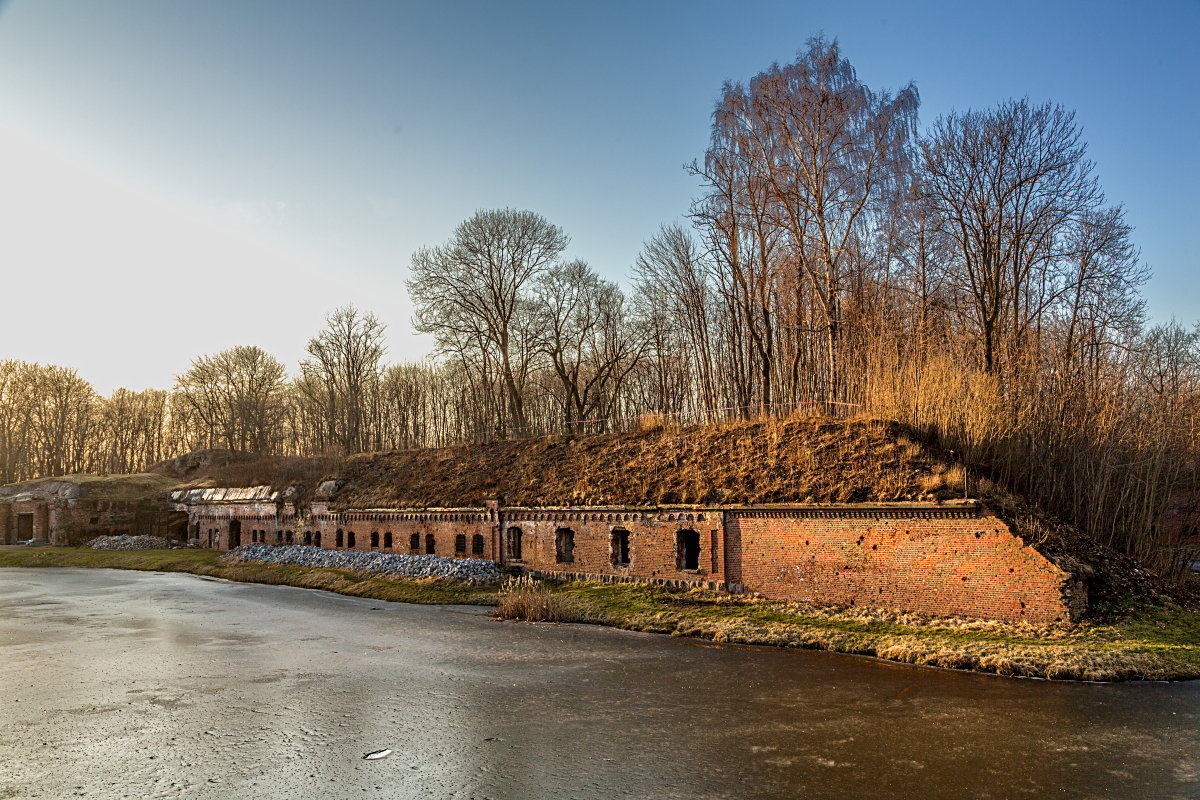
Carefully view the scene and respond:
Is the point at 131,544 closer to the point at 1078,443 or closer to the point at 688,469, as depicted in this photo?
the point at 688,469

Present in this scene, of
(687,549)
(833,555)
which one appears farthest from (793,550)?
(687,549)

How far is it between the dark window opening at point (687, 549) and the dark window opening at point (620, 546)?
1.80m

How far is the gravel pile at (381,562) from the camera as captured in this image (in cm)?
2314

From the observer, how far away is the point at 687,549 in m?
19.1

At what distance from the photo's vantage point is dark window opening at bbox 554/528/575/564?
72.1ft

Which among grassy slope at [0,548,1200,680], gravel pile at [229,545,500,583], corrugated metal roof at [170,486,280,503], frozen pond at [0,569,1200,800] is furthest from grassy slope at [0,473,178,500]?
frozen pond at [0,569,1200,800]

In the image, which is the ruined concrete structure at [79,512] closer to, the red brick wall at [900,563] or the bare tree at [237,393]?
the bare tree at [237,393]

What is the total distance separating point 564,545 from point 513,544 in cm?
238

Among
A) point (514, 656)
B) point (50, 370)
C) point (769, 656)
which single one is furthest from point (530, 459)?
point (50, 370)

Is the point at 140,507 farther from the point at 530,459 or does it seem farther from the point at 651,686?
the point at 651,686

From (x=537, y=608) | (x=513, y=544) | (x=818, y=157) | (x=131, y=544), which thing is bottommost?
(x=537, y=608)

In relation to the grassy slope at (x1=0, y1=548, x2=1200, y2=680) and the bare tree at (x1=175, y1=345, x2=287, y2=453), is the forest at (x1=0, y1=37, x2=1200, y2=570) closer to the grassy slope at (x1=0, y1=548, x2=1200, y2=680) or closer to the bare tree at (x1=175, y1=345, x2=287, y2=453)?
the grassy slope at (x1=0, y1=548, x2=1200, y2=680)

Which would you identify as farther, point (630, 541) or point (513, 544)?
point (513, 544)

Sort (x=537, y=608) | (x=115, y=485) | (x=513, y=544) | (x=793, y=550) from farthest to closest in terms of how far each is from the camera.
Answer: (x=115, y=485)
(x=513, y=544)
(x=537, y=608)
(x=793, y=550)
